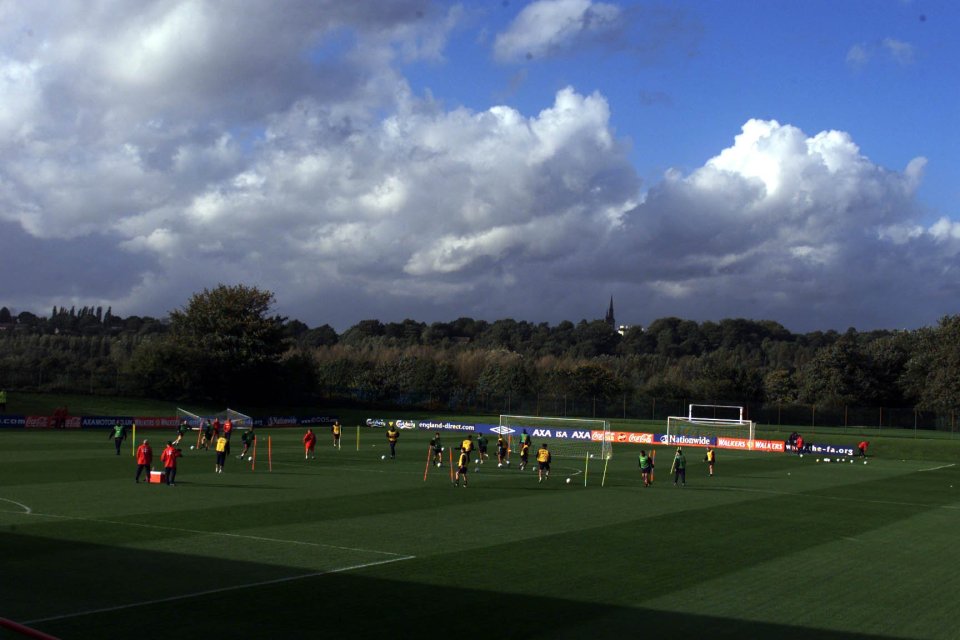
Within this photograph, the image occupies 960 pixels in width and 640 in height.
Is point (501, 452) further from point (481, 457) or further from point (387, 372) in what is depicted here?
point (387, 372)

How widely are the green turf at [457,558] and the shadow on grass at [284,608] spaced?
6 centimetres

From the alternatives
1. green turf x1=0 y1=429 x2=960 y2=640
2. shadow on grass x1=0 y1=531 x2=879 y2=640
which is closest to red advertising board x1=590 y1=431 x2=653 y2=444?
green turf x1=0 y1=429 x2=960 y2=640

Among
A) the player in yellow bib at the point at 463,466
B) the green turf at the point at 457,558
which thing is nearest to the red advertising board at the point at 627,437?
the green turf at the point at 457,558

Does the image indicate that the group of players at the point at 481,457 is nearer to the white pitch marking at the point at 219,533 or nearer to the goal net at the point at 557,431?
the white pitch marking at the point at 219,533

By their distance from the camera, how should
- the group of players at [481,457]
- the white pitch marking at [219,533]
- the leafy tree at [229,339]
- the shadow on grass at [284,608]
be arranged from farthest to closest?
1. the leafy tree at [229,339]
2. the group of players at [481,457]
3. the white pitch marking at [219,533]
4. the shadow on grass at [284,608]

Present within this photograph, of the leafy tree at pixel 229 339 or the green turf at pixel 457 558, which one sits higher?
the leafy tree at pixel 229 339

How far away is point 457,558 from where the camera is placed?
1981cm

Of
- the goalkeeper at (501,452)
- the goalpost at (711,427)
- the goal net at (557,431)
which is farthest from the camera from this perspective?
the goalpost at (711,427)

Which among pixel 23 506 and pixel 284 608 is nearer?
pixel 284 608

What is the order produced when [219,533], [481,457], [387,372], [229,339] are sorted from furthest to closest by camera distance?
[387,372] < [229,339] < [481,457] < [219,533]

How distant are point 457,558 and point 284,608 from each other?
18.1 feet

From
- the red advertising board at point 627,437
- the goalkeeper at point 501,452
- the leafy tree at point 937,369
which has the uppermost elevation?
the leafy tree at point 937,369

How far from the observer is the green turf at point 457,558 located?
48.2 feet

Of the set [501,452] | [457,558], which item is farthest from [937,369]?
[457,558]
